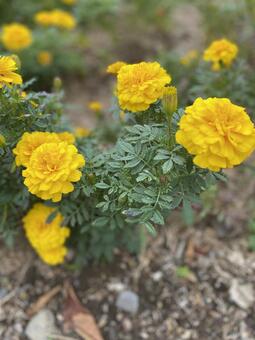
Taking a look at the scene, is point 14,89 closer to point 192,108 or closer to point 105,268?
point 192,108

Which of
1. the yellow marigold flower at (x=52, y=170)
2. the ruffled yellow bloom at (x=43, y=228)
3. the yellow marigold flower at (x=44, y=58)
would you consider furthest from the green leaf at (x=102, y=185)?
the yellow marigold flower at (x=44, y=58)

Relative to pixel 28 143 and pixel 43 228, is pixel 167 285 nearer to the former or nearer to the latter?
pixel 43 228

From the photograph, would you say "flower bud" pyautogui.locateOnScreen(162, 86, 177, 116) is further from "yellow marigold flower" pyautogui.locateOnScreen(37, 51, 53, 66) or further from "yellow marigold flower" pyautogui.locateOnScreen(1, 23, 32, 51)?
"yellow marigold flower" pyautogui.locateOnScreen(37, 51, 53, 66)

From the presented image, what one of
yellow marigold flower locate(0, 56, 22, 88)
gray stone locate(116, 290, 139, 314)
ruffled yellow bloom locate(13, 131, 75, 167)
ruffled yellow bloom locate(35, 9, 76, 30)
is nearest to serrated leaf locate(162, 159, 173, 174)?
ruffled yellow bloom locate(13, 131, 75, 167)

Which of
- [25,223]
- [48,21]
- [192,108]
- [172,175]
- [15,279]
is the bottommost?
[15,279]

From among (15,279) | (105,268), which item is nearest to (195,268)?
(105,268)

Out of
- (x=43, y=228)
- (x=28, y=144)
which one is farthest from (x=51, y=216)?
(x=28, y=144)

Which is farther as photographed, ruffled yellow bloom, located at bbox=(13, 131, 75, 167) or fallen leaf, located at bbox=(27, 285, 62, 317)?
fallen leaf, located at bbox=(27, 285, 62, 317)
